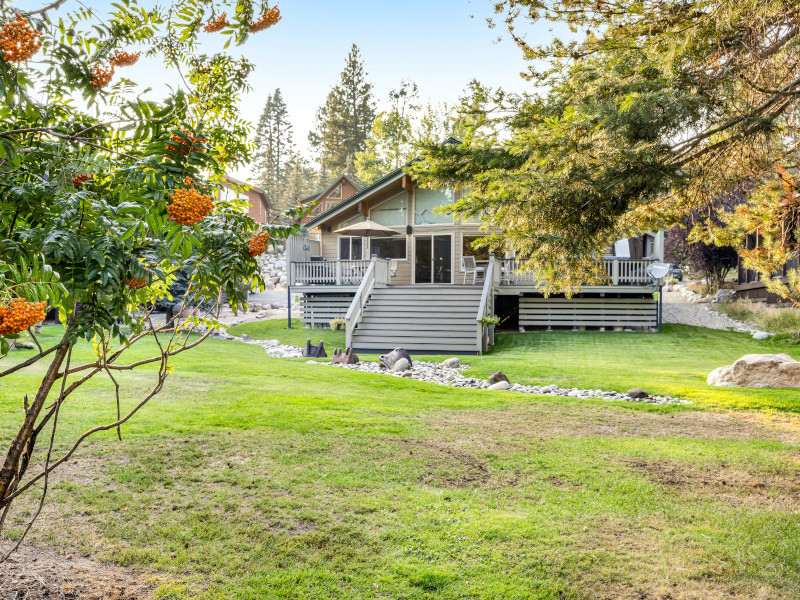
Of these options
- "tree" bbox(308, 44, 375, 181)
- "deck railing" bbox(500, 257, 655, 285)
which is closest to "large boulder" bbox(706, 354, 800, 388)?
"deck railing" bbox(500, 257, 655, 285)

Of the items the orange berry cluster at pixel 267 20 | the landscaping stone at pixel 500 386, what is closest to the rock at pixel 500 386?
the landscaping stone at pixel 500 386

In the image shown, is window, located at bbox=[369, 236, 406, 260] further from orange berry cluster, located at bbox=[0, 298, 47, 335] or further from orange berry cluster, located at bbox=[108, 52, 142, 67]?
orange berry cluster, located at bbox=[0, 298, 47, 335]

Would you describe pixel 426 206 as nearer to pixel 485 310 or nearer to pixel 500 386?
pixel 485 310

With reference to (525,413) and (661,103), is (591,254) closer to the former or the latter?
(661,103)

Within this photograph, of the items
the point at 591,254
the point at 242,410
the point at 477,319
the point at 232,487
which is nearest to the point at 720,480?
the point at 591,254

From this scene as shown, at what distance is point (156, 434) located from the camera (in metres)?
6.14

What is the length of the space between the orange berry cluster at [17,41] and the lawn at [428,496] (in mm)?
2651

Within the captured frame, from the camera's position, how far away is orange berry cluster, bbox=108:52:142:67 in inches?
108

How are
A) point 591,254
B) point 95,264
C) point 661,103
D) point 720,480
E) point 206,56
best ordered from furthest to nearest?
1. point 591,254
2. point 661,103
3. point 720,480
4. point 206,56
5. point 95,264

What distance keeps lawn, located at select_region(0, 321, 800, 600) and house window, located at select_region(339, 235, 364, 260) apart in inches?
585

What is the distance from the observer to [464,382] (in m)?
11.7

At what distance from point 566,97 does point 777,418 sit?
201 inches

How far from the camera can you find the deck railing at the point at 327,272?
66.8 ft

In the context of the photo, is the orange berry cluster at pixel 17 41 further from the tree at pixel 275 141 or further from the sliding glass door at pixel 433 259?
the tree at pixel 275 141
